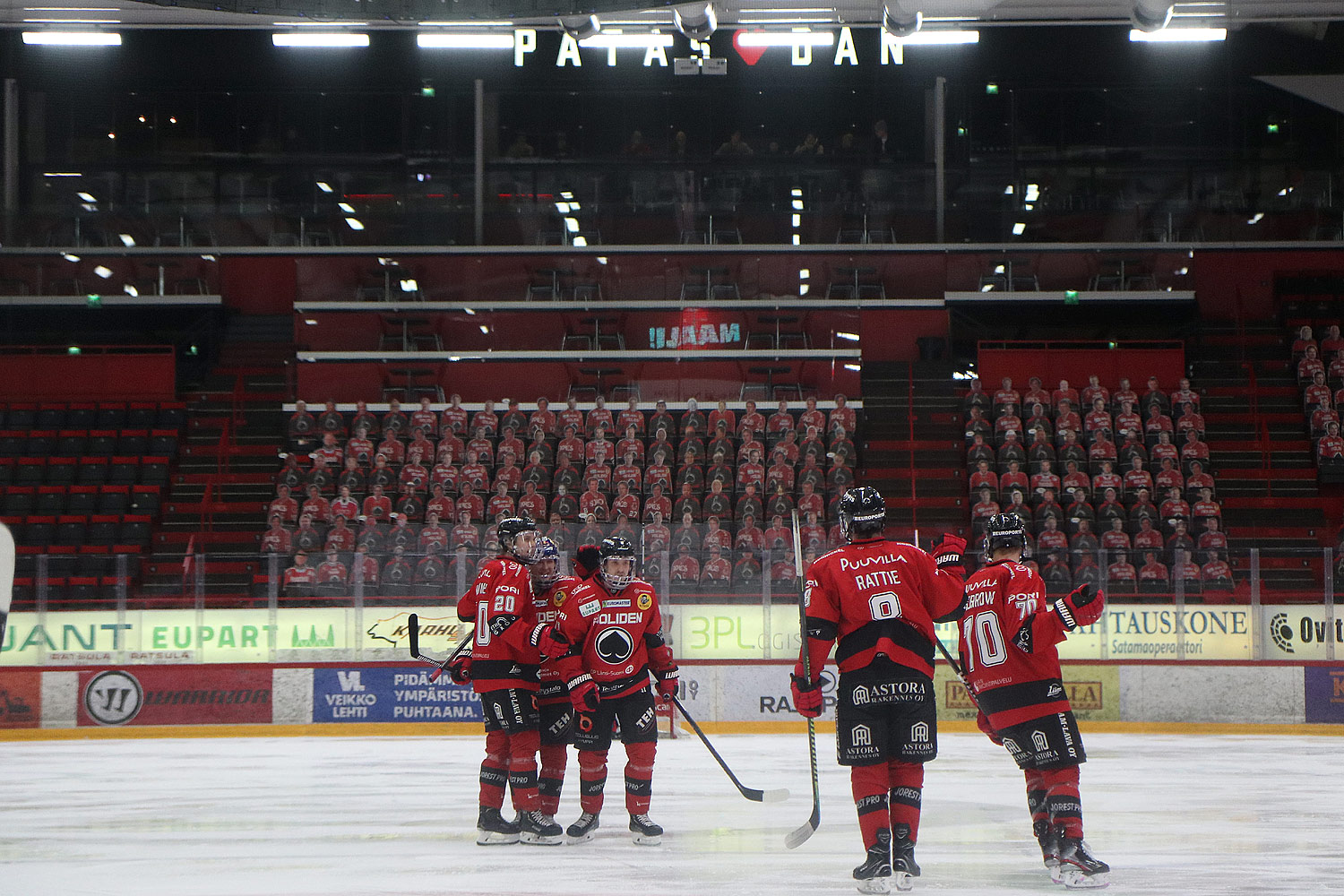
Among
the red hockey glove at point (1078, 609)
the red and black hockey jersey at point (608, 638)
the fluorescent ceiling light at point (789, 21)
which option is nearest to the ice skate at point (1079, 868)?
the red hockey glove at point (1078, 609)

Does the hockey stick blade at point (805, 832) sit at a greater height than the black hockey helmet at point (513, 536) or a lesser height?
lesser

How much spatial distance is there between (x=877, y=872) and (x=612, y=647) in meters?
1.88

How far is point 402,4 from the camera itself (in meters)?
14.3

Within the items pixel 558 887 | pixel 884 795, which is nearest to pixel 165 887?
pixel 558 887

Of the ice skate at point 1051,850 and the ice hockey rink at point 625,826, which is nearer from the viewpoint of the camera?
the ice skate at point 1051,850

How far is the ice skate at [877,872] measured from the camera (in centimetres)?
547

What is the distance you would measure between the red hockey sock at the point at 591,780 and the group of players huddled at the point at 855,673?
0.01 m

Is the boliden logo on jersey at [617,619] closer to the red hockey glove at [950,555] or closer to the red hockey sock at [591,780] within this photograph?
the red hockey sock at [591,780]

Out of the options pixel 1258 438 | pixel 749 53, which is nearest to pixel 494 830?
pixel 1258 438

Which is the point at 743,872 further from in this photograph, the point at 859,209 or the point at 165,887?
the point at 859,209

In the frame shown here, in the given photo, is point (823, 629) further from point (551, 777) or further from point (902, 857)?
point (551, 777)

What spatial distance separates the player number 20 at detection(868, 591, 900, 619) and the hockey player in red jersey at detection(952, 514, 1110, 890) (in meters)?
0.47

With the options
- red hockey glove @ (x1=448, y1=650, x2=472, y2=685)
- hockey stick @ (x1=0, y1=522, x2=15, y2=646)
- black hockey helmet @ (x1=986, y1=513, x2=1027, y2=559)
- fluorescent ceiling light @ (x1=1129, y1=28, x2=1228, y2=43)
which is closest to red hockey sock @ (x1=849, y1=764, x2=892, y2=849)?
black hockey helmet @ (x1=986, y1=513, x2=1027, y2=559)

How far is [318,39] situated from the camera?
2289 cm
